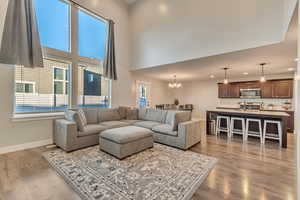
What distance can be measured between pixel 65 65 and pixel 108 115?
6.23ft

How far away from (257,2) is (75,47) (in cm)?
468

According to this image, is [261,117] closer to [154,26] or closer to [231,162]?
[231,162]

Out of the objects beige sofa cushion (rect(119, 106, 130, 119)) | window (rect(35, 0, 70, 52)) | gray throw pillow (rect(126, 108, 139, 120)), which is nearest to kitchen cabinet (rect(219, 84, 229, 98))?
gray throw pillow (rect(126, 108, 139, 120))

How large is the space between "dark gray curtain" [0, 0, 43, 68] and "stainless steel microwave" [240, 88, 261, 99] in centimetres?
757

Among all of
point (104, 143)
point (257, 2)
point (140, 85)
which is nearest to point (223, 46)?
point (257, 2)

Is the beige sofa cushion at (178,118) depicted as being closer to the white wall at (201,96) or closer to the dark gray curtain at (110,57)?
the dark gray curtain at (110,57)

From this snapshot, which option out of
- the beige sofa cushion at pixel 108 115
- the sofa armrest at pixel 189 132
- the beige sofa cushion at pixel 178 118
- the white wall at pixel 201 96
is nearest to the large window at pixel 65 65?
the beige sofa cushion at pixel 108 115

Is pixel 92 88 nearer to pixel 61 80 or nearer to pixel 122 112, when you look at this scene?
pixel 61 80

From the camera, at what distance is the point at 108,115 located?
442 centimetres

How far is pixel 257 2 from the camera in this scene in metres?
2.99

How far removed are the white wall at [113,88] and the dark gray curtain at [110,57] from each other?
33 cm

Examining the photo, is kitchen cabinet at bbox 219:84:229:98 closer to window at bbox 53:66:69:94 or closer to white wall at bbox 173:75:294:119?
white wall at bbox 173:75:294:119

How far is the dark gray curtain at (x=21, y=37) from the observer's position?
9.45 feet

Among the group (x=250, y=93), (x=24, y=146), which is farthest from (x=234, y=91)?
(x=24, y=146)
